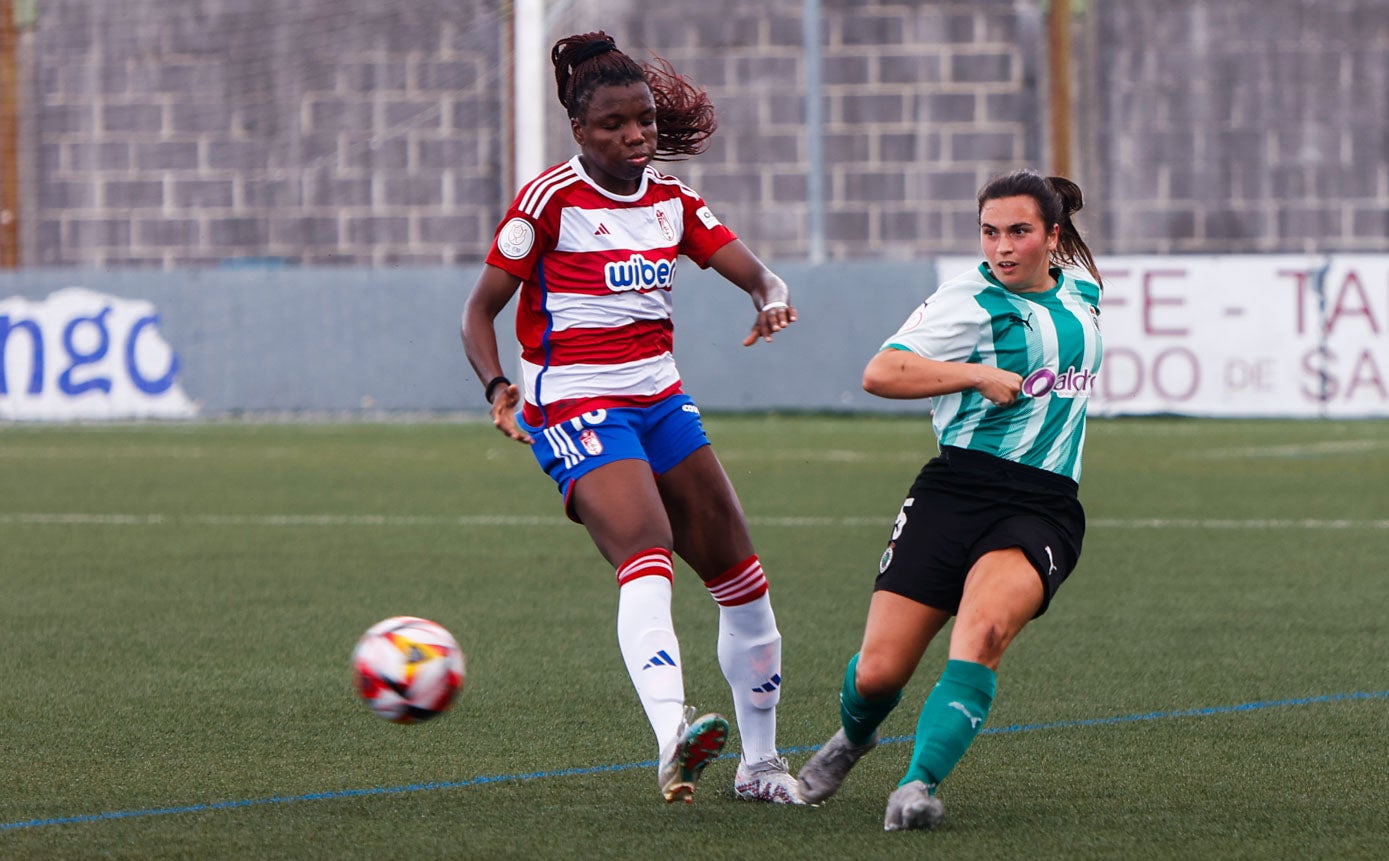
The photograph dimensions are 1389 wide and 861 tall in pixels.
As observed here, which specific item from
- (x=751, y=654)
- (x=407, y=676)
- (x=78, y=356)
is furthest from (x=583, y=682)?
(x=78, y=356)

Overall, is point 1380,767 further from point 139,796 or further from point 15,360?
point 15,360

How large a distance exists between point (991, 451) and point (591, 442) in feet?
3.16

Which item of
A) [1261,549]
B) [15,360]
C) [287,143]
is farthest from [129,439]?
[1261,549]

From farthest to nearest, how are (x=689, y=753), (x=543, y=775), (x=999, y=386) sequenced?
(x=543, y=775)
(x=689, y=753)
(x=999, y=386)

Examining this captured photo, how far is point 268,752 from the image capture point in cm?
569

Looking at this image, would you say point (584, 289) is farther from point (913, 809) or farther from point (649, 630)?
point (913, 809)

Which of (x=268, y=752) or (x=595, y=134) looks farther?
(x=268, y=752)

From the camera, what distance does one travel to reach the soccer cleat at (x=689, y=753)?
15.1 feet

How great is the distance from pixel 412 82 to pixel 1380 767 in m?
18.6

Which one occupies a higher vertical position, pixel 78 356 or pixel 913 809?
pixel 78 356

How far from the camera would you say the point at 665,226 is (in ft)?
17.3

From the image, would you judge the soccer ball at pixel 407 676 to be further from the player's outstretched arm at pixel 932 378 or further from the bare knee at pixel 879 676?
the player's outstretched arm at pixel 932 378

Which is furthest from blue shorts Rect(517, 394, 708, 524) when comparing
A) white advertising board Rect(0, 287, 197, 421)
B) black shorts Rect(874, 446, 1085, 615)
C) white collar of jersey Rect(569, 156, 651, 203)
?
white advertising board Rect(0, 287, 197, 421)

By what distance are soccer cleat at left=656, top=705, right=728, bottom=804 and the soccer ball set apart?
70 centimetres
